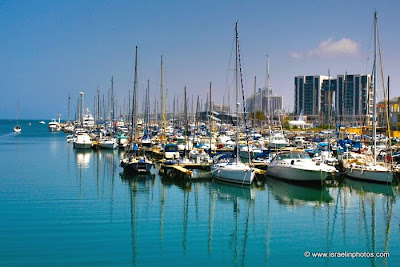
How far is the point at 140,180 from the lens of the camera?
37.4 m

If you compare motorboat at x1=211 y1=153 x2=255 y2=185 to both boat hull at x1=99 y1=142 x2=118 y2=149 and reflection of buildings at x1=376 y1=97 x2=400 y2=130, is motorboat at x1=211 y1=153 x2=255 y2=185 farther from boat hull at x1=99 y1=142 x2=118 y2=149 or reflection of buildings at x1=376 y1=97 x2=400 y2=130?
reflection of buildings at x1=376 y1=97 x2=400 y2=130

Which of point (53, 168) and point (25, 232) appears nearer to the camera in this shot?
point (25, 232)

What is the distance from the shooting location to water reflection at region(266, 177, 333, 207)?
95.6 feet

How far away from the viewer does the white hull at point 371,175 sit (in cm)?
3338

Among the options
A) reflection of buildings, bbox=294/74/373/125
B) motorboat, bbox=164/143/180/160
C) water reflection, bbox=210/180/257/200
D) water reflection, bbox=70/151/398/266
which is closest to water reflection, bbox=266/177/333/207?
water reflection, bbox=70/151/398/266

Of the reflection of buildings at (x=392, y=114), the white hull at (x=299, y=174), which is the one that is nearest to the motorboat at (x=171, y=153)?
the white hull at (x=299, y=174)

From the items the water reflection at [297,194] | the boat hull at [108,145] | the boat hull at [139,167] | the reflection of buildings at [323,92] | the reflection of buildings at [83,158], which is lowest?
the water reflection at [297,194]

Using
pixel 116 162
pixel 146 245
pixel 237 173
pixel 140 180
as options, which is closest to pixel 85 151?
pixel 116 162

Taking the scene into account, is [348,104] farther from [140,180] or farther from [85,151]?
[140,180]

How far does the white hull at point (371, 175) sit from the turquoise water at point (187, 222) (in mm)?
556

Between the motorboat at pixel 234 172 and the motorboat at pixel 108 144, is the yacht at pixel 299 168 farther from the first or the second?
the motorboat at pixel 108 144

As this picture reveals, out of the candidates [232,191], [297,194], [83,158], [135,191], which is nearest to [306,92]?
[83,158]

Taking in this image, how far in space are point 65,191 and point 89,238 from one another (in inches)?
502

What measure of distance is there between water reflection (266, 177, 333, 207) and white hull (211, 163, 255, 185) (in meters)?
1.96
